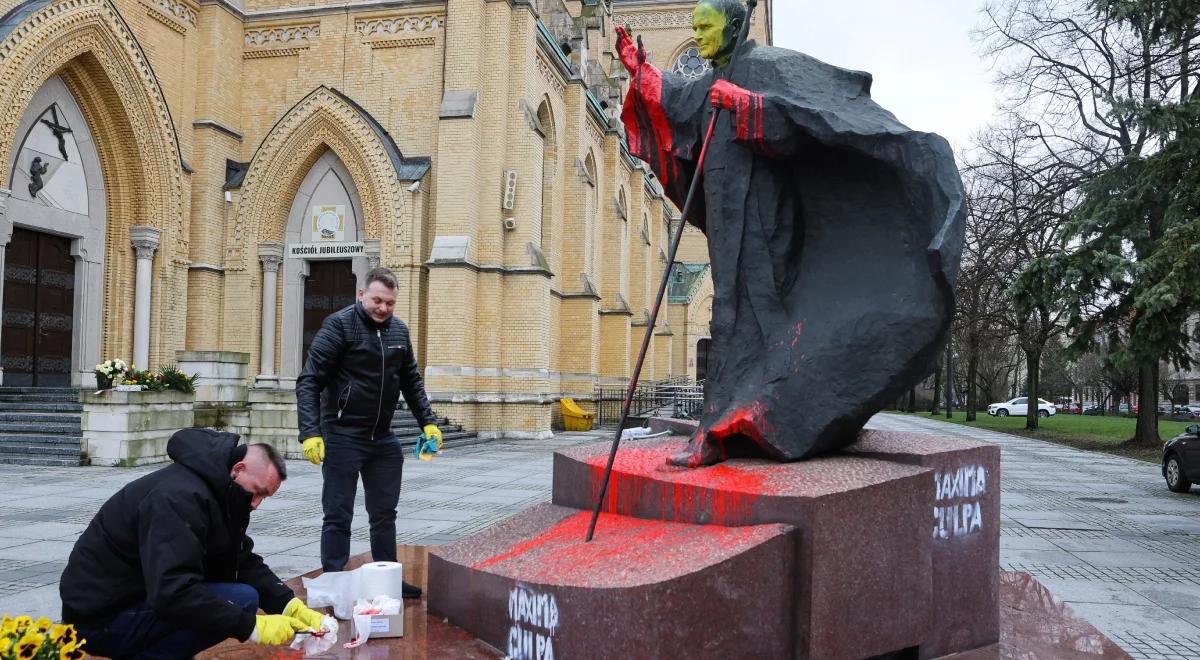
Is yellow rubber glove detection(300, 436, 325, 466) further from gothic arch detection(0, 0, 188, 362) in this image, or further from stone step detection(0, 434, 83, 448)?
gothic arch detection(0, 0, 188, 362)

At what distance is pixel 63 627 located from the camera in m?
2.82

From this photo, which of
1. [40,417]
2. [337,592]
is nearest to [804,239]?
[337,592]

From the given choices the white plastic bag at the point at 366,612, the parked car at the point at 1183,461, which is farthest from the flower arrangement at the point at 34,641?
the parked car at the point at 1183,461

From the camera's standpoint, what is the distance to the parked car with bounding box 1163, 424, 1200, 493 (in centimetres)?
1260

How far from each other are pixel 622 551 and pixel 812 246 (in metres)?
1.99

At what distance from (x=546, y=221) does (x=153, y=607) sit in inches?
814

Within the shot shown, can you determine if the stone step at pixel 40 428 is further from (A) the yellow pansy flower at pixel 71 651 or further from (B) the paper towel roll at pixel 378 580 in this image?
(A) the yellow pansy flower at pixel 71 651

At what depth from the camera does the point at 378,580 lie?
4414 millimetres

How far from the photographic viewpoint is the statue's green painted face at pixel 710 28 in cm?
469

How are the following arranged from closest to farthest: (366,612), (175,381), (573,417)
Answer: (366,612) < (175,381) < (573,417)

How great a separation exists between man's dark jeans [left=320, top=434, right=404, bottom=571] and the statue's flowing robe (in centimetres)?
183

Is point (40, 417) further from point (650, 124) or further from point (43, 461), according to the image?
point (650, 124)

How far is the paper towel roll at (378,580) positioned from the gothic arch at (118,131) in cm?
1493

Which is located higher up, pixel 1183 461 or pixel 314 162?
pixel 314 162
